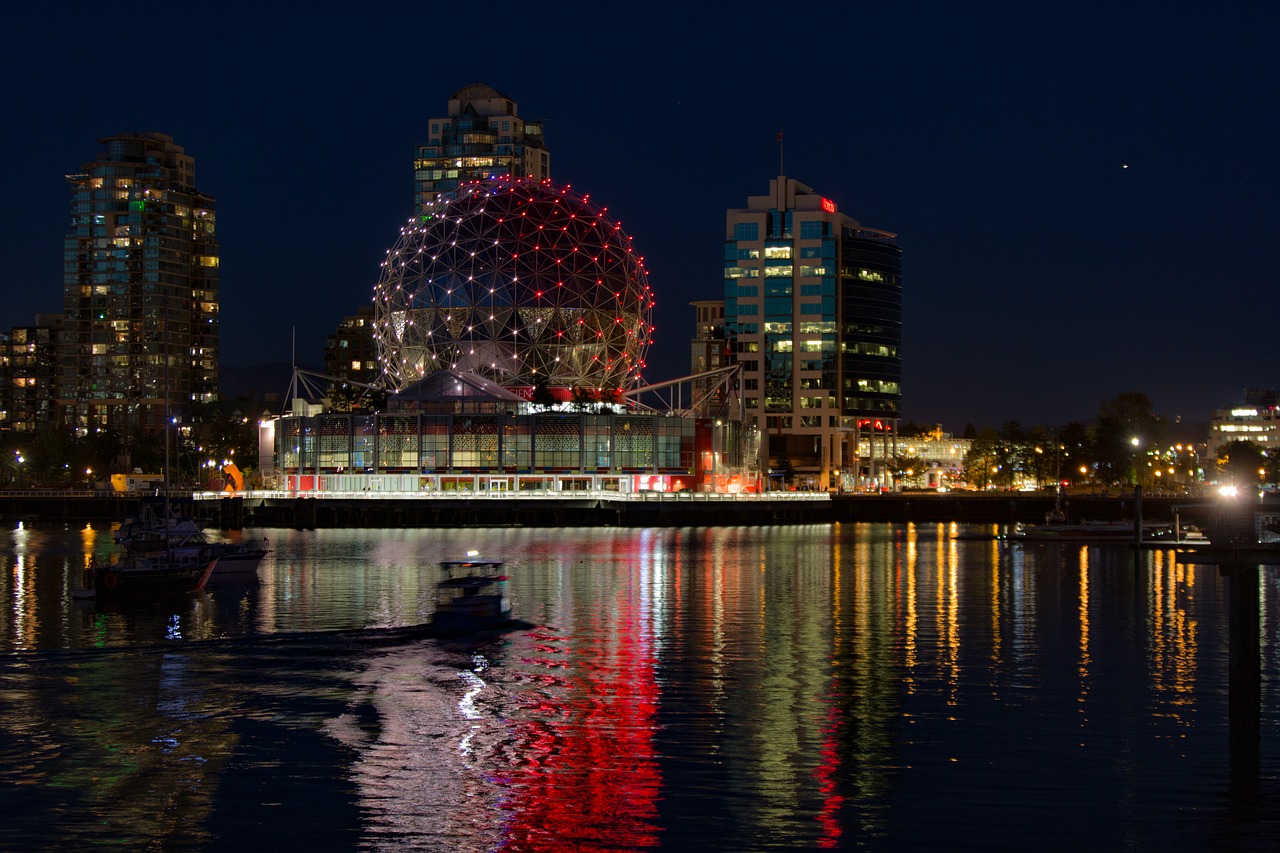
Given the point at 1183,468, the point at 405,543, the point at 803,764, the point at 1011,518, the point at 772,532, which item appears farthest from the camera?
the point at 1183,468

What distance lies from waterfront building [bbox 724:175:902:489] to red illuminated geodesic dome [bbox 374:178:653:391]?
38.8m

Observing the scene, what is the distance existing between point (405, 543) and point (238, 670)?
184ft

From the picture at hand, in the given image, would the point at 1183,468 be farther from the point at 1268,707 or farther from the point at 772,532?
the point at 1268,707

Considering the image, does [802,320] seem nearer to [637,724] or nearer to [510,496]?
[510,496]

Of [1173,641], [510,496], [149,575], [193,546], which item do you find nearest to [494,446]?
[510,496]

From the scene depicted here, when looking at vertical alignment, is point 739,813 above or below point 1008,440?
below

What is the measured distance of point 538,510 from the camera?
118 m

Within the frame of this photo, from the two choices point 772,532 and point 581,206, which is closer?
point 772,532

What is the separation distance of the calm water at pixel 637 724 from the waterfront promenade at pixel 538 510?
61695mm

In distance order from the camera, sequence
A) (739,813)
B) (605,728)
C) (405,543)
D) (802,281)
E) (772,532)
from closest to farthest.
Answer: (739,813) < (605,728) < (405,543) < (772,532) < (802,281)

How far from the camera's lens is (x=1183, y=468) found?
194500 mm

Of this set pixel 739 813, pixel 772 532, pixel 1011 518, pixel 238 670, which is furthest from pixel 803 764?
pixel 1011 518

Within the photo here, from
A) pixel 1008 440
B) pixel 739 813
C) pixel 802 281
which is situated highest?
pixel 802 281

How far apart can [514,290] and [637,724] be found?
10748 centimetres
